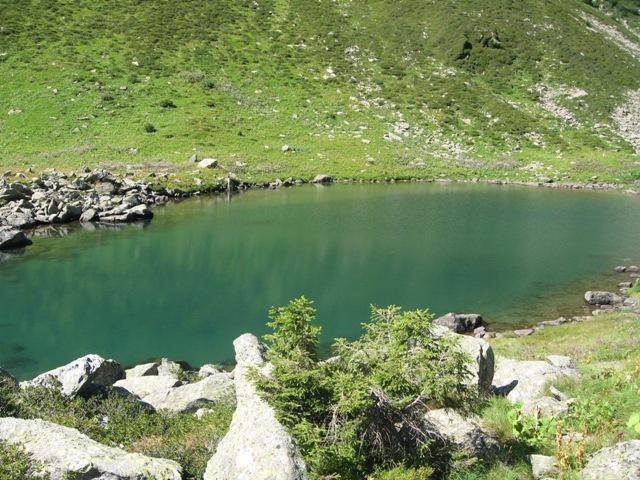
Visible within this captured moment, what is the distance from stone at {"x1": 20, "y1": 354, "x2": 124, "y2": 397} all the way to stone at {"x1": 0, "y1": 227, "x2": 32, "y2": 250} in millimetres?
30018

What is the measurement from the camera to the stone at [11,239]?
40481 millimetres

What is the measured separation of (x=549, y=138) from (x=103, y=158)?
6914 cm

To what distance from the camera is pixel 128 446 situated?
12.0 metres

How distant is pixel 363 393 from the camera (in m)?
8.44

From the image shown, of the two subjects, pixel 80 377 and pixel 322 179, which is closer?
pixel 80 377

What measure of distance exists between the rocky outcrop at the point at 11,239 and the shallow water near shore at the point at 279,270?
1023mm

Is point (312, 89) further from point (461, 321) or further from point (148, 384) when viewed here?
point (148, 384)

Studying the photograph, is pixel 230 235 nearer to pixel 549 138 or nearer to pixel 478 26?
pixel 549 138

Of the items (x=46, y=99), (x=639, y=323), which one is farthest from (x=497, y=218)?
(x=46, y=99)

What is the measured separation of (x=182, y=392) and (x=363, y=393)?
9.31 metres

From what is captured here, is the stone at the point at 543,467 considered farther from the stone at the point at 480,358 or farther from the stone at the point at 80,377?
the stone at the point at 80,377

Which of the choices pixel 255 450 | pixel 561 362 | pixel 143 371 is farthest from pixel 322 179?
pixel 255 450

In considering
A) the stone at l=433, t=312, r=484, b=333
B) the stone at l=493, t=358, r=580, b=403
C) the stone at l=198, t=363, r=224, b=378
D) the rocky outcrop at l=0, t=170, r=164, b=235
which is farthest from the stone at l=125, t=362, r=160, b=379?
the rocky outcrop at l=0, t=170, r=164, b=235

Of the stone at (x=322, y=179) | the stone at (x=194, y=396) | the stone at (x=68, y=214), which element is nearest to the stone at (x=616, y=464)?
the stone at (x=194, y=396)
